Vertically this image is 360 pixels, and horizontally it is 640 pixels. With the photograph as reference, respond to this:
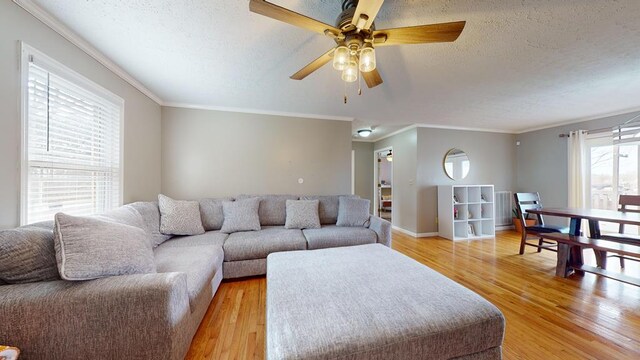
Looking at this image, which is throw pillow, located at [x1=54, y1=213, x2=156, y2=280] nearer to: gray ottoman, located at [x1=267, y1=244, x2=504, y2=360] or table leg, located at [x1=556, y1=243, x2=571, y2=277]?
gray ottoman, located at [x1=267, y1=244, x2=504, y2=360]

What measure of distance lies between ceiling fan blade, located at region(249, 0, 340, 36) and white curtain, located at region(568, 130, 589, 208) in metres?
5.18

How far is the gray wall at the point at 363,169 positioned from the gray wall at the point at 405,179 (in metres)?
0.77

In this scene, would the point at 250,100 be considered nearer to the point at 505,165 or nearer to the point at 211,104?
the point at 211,104

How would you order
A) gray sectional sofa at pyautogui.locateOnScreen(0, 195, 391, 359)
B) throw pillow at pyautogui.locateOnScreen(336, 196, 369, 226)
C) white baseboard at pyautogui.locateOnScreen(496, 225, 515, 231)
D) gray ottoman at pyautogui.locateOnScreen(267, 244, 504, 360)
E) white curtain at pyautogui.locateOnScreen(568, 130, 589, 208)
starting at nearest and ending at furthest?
gray ottoman at pyautogui.locateOnScreen(267, 244, 504, 360), gray sectional sofa at pyautogui.locateOnScreen(0, 195, 391, 359), throw pillow at pyautogui.locateOnScreen(336, 196, 369, 226), white curtain at pyautogui.locateOnScreen(568, 130, 589, 208), white baseboard at pyautogui.locateOnScreen(496, 225, 515, 231)

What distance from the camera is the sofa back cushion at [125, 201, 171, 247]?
84.0 inches

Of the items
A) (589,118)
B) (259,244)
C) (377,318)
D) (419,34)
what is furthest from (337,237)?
(589,118)

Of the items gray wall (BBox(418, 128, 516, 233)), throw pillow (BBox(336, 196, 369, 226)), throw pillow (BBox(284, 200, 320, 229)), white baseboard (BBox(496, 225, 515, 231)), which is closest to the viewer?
throw pillow (BBox(284, 200, 320, 229))

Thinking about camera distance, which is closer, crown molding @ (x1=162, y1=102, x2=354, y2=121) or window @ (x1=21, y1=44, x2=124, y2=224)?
window @ (x1=21, y1=44, x2=124, y2=224)

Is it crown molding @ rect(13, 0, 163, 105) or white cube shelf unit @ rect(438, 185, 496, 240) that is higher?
crown molding @ rect(13, 0, 163, 105)

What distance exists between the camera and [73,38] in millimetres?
1654

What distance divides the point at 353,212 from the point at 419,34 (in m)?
2.22

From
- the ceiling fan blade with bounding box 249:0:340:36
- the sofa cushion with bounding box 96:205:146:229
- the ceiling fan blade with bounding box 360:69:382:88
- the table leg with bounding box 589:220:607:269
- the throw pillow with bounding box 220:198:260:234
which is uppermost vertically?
the ceiling fan blade with bounding box 249:0:340:36

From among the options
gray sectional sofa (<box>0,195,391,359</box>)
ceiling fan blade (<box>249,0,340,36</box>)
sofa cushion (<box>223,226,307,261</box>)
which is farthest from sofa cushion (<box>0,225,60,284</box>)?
ceiling fan blade (<box>249,0,340,36</box>)

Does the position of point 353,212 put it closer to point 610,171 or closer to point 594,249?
point 594,249
